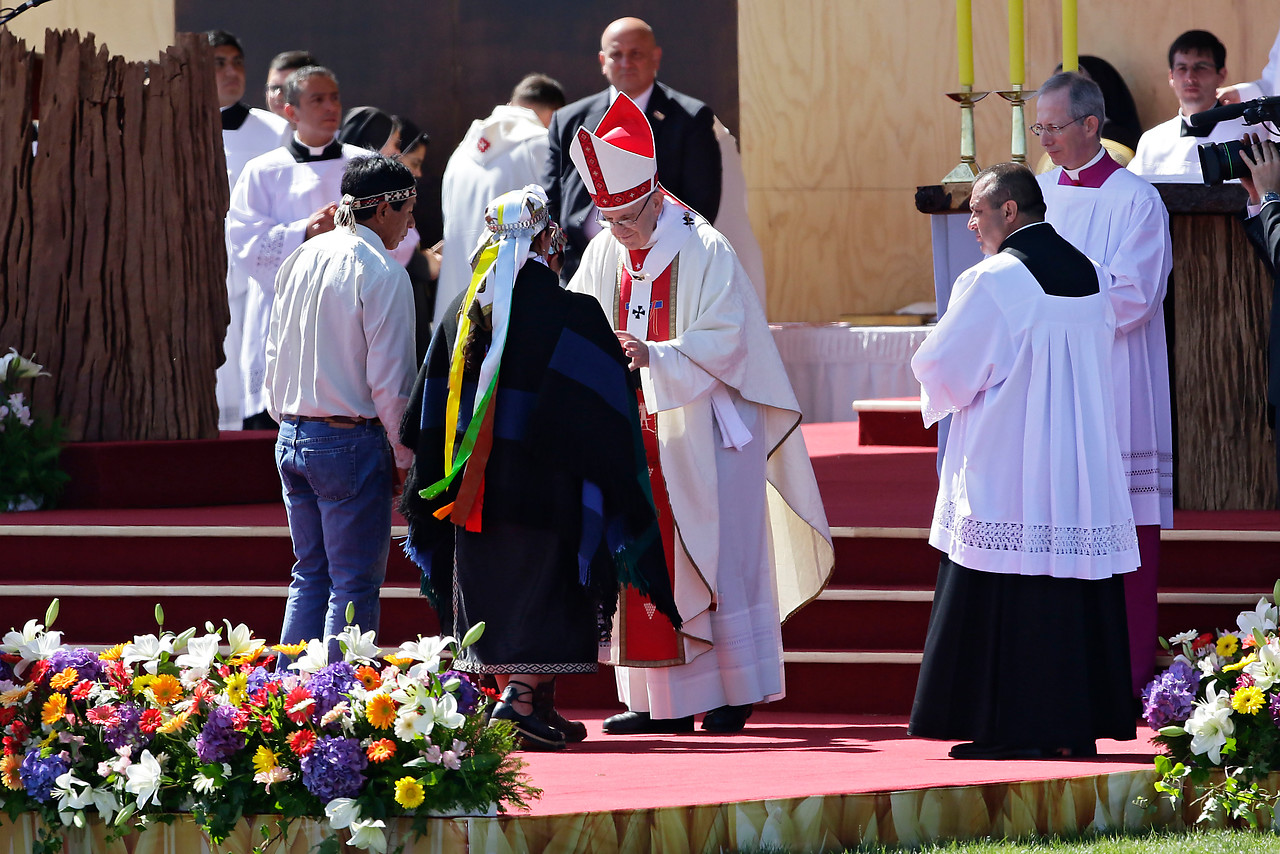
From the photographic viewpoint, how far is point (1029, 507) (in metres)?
4.93

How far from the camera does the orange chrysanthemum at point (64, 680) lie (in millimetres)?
4301

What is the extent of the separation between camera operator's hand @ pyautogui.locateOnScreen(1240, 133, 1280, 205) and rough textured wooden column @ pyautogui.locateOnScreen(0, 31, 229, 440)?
13.3 ft

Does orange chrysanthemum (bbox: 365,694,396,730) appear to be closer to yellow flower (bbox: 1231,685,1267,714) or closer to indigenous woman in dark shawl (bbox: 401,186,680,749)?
indigenous woman in dark shawl (bbox: 401,186,680,749)

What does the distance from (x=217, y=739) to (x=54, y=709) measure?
46cm

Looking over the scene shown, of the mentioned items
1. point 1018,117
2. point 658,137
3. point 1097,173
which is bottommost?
point 1097,173

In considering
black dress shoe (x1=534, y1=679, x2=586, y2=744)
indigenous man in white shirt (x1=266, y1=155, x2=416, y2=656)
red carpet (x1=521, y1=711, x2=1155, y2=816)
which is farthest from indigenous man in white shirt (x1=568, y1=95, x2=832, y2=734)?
indigenous man in white shirt (x1=266, y1=155, x2=416, y2=656)

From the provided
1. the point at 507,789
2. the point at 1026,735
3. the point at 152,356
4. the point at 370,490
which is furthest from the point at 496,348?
the point at 152,356

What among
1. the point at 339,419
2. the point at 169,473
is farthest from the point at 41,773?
the point at 169,473

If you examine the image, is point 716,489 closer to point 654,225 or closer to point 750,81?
point 654,225

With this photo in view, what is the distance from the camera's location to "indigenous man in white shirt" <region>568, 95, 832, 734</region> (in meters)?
5.43

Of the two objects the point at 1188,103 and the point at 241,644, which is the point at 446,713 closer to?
the point at 241,644

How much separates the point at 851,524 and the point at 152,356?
3018 mm

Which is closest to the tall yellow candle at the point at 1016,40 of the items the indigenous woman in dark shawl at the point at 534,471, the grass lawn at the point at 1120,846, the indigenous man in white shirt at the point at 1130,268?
the indigenous man in white shirt at the point at 1130,268

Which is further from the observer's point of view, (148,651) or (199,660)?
(148,651)
